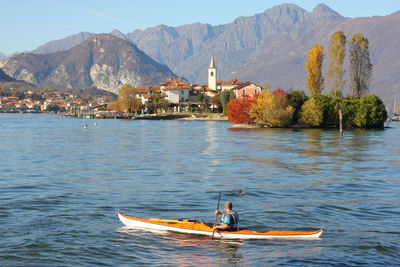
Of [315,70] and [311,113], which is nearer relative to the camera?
[311,113]

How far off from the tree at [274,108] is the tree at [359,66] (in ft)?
61.6

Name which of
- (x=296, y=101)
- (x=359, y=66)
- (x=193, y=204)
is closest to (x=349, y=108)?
(x=359, y=66)

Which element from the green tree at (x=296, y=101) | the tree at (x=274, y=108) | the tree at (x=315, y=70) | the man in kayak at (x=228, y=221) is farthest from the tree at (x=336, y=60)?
the man in kayak at (x=228, y=221)

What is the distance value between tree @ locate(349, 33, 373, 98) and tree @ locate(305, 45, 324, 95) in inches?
314

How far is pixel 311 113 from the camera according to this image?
12156 centimetres

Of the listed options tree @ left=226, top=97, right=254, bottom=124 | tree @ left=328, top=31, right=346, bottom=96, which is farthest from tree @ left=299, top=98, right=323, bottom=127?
tree @ left=226, top=97, right=254, bottom=124

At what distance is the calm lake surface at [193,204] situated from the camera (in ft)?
73.0

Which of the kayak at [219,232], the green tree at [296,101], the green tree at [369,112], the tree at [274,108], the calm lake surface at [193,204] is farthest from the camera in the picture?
the green tree at [296,101]

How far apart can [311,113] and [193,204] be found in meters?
93.6

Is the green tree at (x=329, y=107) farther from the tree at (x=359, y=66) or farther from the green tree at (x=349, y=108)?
the tree at (x=359, y=66)

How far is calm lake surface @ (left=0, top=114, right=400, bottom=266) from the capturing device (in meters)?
22.3

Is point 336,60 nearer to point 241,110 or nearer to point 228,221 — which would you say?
point 241,110

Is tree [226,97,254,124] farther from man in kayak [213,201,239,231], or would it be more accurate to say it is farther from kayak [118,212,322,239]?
man in kayak [213,201,239,231]

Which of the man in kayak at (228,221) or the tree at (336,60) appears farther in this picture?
the tree at (336,60)
